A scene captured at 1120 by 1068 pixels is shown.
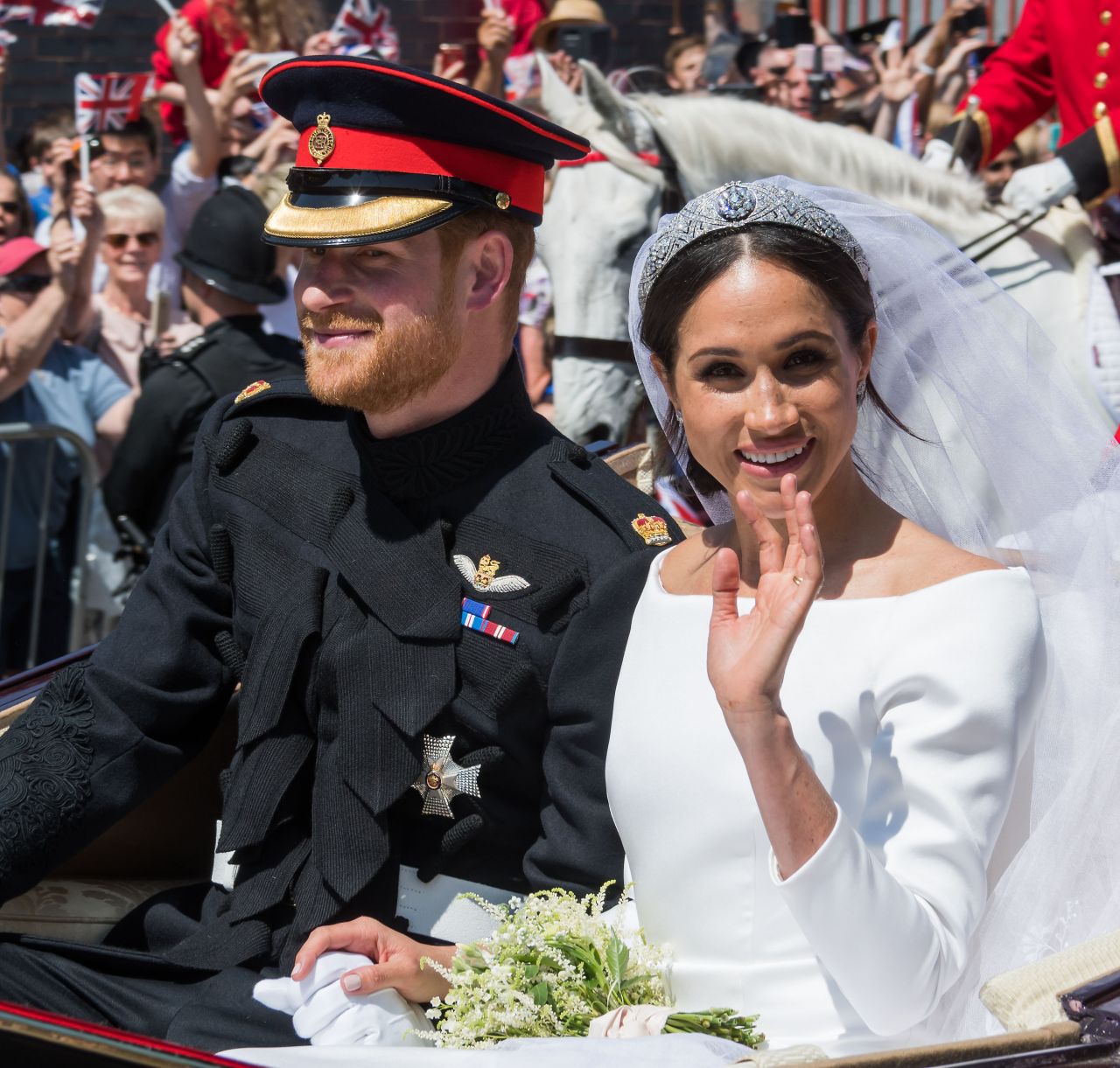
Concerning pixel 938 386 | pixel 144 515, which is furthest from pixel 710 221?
pixel 144 515

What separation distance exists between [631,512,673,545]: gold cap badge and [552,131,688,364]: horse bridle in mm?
3043

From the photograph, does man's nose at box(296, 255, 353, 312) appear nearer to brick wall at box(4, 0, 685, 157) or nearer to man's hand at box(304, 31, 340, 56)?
man's hand at box(304, 31, 340, 56)

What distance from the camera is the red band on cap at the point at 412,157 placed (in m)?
2.53

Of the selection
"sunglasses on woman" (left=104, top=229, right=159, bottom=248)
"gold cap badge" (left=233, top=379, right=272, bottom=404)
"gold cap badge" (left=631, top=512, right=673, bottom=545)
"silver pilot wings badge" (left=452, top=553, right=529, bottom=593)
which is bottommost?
"sunglasses on woman" (left=104, top=229, right=159, bottom=248)

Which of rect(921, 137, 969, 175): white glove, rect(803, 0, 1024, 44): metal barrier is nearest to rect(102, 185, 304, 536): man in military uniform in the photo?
rect(921, 137, 969, 175): white glove

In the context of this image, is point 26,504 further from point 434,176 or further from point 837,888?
point 837,888

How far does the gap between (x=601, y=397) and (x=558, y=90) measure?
112 cm

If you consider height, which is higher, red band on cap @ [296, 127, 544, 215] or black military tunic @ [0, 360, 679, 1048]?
red band on cap @ [296, 127, 544, 215]

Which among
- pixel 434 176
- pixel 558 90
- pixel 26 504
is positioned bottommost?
pixel 26 504

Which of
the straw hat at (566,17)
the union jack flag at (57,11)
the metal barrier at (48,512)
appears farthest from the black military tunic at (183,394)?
the union jack flag at (57,11)

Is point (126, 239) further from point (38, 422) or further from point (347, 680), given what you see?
point (347, 680)

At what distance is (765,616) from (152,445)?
3343 mm

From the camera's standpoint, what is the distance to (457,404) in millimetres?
2639

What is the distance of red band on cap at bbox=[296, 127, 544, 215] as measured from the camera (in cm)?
253
